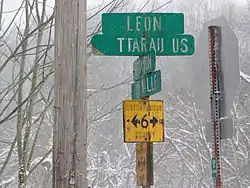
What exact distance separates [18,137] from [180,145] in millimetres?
16093

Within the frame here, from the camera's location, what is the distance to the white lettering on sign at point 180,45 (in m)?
3.47

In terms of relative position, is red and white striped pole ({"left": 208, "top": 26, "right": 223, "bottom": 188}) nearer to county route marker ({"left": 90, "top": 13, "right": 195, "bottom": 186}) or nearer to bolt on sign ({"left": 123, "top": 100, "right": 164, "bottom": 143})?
county route marker ({"left": 90, "top": 13, "right": 195, "bottom": 186})

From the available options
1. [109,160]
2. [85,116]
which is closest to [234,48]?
[85,116]

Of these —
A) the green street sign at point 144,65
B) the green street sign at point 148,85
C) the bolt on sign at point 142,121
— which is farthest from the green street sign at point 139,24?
the bolt on sign at point 142,121

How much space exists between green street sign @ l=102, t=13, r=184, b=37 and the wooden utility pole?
548 millimetres

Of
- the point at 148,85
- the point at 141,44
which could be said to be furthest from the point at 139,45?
the point at 148,85

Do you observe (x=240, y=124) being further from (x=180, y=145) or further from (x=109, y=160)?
(x=109, y=160)

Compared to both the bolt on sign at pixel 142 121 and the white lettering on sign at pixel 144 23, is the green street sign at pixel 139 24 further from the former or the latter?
the bolt on sign at pixel 142 121

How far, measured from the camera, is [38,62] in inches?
186

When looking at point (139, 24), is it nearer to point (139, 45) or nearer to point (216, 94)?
point (139, 45)

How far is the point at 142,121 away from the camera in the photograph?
3277mm

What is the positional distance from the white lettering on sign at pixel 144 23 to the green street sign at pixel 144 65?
0.17 metres

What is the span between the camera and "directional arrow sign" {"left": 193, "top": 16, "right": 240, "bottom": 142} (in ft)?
10.3

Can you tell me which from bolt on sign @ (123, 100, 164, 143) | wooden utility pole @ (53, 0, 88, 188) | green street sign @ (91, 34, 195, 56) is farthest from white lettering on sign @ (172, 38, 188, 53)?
wooden utility pole @ (53, 0, 88, 188)
